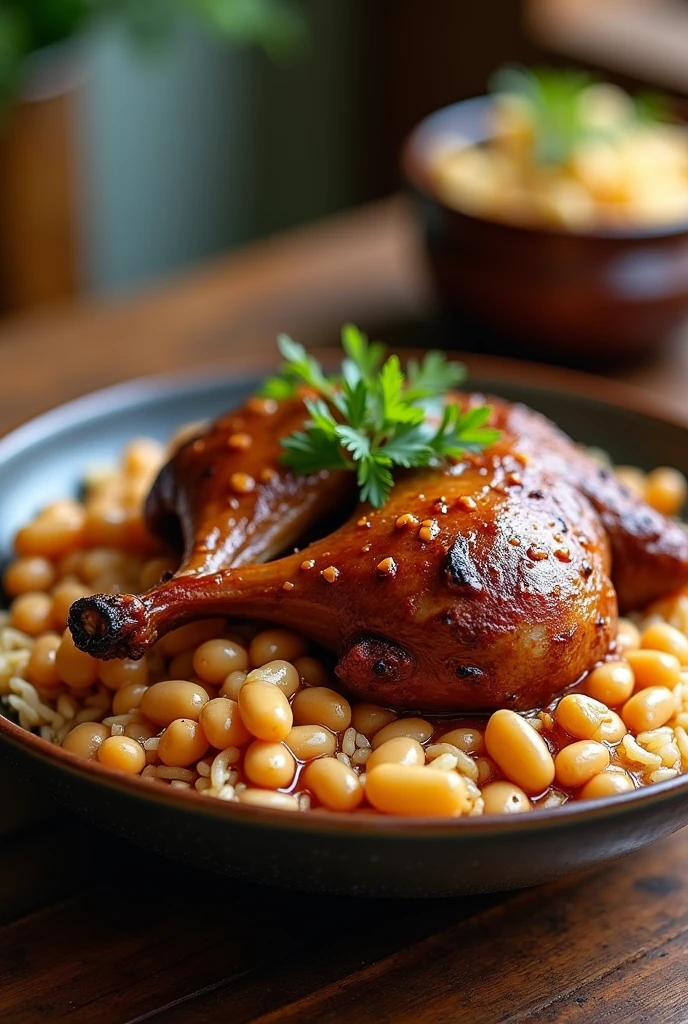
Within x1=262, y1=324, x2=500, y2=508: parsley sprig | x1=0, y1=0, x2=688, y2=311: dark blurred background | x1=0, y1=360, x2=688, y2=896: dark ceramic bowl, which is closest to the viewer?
x1=0, y1=360, x2=688, y2=896: dark ceramic bowl

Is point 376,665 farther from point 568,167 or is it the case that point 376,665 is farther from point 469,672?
point 568,167

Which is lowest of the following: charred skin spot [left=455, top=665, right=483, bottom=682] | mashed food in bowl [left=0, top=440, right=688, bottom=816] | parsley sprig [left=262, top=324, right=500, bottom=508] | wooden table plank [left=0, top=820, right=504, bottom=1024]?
wooden table plank [left=0, top=820, right=504, bottom=1024]

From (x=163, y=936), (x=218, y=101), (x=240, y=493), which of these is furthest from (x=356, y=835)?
(x=218, y=101)

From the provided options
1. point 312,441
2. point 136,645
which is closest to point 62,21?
point 312,441

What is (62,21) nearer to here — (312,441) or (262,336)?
(262,336)

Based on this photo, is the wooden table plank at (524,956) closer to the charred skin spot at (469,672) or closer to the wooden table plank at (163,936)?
the wooden table plank at (163,936)

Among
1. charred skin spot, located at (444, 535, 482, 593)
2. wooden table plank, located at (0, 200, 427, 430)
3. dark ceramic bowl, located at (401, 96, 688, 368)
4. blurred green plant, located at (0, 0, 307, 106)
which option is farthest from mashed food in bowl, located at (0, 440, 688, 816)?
blurred green plant, located at (0, 0, 307, 106)

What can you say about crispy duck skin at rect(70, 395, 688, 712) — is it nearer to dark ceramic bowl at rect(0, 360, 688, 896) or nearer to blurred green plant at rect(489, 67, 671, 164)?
dark ceramic bowl at rect(0, 360, 688, 896)
